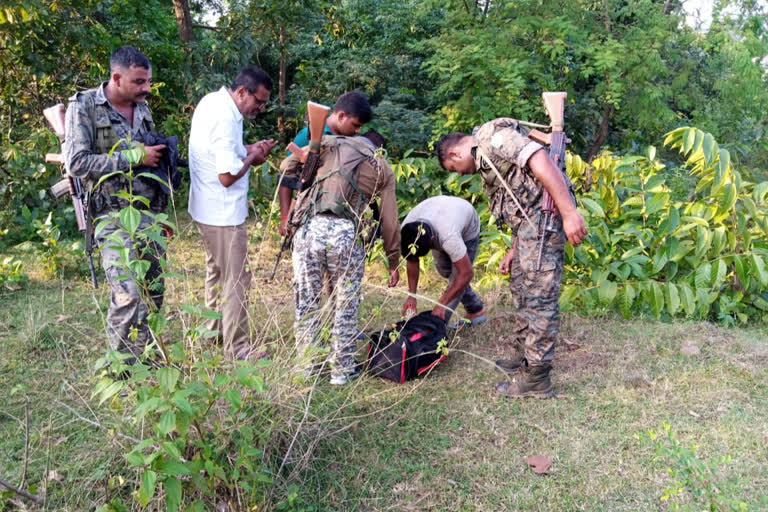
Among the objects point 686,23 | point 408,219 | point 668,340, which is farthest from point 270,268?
point 686,23

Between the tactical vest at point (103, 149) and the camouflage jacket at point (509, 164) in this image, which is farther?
the camouflage jacket at point (509, 164)

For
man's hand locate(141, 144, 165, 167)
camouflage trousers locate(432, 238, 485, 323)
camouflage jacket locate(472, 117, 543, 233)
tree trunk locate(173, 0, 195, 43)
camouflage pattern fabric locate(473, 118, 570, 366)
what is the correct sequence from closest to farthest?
man's hand locate(141, 144, 165, 167), camouflage jacket locate(472, 117, 543, 233), camouflage pattern fabric locate(473, 118, 570, 366), camouflage trousers locate(432, 238, 485, 323), tree trunk locate(173, 0, 195, 43)

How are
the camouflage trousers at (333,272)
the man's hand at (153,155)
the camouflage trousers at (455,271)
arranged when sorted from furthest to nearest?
the camouflage trousers at (455,271) → the camouflage trousers at (333,272) → the man's hand at (153,155)

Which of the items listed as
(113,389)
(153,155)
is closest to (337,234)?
(153,155)

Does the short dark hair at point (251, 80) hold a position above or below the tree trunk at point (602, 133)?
above

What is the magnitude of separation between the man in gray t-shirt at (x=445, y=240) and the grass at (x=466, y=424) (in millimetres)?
475

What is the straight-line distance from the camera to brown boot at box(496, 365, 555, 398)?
3.61 m

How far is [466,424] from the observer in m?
3.34

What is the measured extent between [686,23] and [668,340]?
593 cm

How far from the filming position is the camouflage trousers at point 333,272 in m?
3.46

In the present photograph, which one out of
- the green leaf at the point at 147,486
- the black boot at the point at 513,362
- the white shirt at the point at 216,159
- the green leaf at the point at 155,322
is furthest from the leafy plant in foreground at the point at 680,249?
the green leaf at the point at 147,486

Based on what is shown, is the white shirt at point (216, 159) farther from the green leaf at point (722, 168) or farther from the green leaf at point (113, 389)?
the green leaf at point (722, 168)

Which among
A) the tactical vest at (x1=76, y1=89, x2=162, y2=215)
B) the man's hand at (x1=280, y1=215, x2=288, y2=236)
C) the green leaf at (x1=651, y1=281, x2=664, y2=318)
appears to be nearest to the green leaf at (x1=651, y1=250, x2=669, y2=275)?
the green leaf at (x1=651, y1=281, x2=664, y2=318)

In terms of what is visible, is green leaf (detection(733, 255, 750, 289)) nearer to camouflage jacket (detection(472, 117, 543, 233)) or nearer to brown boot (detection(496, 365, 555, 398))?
brown boot (detection(496, 365, 555, 398))
